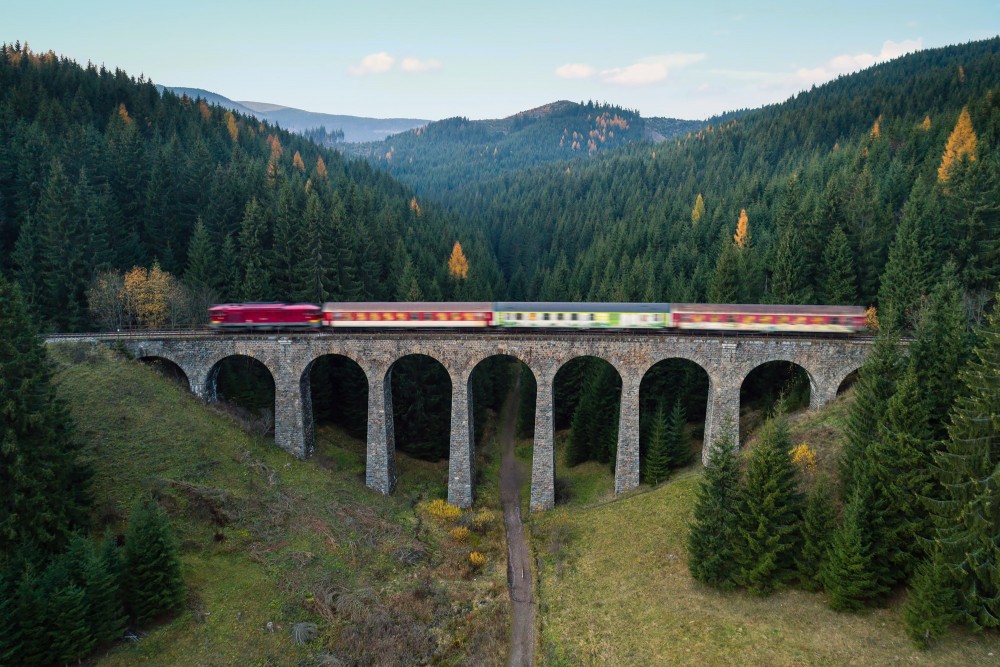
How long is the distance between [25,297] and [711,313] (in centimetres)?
6317

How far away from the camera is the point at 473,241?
13488 centimetres

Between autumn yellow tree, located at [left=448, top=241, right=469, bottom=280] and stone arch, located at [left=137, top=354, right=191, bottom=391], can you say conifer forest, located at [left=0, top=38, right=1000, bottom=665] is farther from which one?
stone arch, located at [left=137, top=354, right=191, bottom=391]

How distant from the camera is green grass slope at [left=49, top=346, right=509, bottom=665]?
104ft

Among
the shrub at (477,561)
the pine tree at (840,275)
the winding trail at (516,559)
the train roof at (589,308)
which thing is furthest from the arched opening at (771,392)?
the shrub at (477,561)

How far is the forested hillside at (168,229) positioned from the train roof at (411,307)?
39.5ft

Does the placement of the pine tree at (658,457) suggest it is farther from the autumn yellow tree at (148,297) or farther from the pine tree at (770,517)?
the autumn yellow tree at (148,297)

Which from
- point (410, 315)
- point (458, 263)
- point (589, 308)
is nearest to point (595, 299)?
point (458, 263)

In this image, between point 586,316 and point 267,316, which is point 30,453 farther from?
point 586,316

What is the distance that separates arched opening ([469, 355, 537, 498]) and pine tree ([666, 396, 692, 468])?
15689mm

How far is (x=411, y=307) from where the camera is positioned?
52250mm

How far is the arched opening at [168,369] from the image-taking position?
52.5 meters

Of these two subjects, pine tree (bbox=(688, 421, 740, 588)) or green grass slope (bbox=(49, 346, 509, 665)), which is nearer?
green grass slope (bbox=(49, 346, 509, 665))

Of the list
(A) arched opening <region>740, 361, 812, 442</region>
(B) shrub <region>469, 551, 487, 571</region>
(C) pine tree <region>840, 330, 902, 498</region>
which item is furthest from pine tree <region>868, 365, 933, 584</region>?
(B) shrub <region>469, 551, 487, 571</region>

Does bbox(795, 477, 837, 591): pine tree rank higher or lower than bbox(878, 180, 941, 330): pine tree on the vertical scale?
lower
